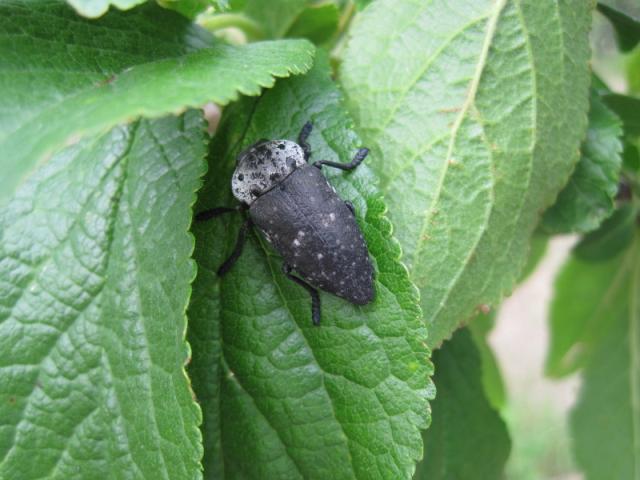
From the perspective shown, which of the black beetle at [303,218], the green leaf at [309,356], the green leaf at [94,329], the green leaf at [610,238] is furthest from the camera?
the green leaf at [610,238]

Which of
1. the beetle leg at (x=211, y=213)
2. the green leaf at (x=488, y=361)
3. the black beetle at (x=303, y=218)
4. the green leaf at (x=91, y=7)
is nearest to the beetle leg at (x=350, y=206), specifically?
the black beetle at (x=303, y=218)

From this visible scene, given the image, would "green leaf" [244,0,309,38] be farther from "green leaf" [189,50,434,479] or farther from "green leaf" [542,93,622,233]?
"green leaf" [542,93,622,233]

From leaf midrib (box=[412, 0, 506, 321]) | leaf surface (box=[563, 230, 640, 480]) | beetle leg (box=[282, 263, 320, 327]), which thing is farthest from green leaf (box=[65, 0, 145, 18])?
leaf surface (box=[563, 230, 640, 480])

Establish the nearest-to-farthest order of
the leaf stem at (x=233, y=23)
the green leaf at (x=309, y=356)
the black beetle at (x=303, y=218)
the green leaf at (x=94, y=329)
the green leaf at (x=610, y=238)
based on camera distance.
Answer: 1. the green leaf at (x=94, y=329)
2. the green leaf at (x=309, y=356)
3. the black beetle at (x=303, y=218)
4. the leaf stem at (x=233, y=23)
5. the green leaf at (x=610, y=238)

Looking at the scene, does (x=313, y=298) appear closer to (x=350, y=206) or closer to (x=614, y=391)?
→ (x=350, y=206)

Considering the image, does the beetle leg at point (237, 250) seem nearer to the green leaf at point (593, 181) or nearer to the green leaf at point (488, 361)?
the green leaf at point (593, 181)

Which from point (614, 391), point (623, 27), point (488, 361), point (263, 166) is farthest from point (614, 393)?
point (263, 166)

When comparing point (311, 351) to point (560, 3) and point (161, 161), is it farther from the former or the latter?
point (560, 3)
